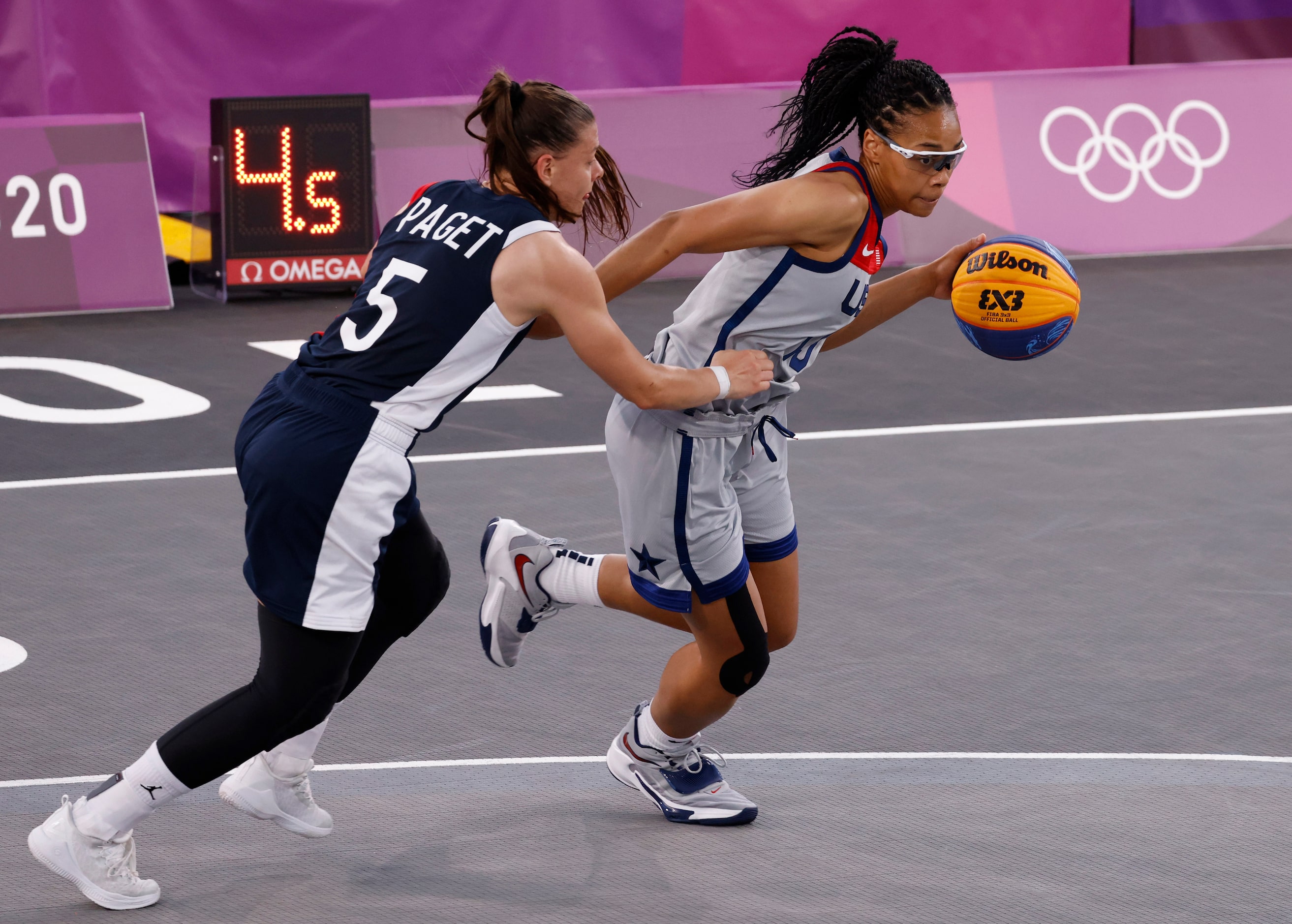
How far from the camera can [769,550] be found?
4.56 metres

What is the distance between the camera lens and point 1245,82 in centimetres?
1370

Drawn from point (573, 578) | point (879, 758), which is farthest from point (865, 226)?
point (879, 758)

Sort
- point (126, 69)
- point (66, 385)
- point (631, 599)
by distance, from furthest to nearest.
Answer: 1. point (126, 69)
2. point (66, 385)
3. point (631, 599)

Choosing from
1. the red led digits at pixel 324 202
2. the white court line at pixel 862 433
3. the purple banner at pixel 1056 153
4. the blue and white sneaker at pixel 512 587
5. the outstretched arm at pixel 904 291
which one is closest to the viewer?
the outstretched arm at pixel 904 291

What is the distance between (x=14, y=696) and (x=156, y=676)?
0.44 m

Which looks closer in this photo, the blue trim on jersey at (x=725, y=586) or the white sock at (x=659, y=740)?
the blue trim on jersey at (x=725, y=586)

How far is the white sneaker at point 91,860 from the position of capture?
388 centimetres

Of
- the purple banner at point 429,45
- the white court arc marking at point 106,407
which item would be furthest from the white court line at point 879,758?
the purple banner at point 429,45

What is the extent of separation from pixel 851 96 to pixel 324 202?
830 centimetres

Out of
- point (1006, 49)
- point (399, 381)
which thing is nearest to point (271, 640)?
point (399, 381)

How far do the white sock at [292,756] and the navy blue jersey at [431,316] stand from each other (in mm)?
882

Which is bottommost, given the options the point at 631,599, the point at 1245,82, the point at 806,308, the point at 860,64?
the point at 631,599

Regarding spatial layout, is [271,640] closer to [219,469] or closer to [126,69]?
[219,469]

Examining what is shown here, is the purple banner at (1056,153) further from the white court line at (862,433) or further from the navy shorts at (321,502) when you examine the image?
the navy shorts at (321,502)
